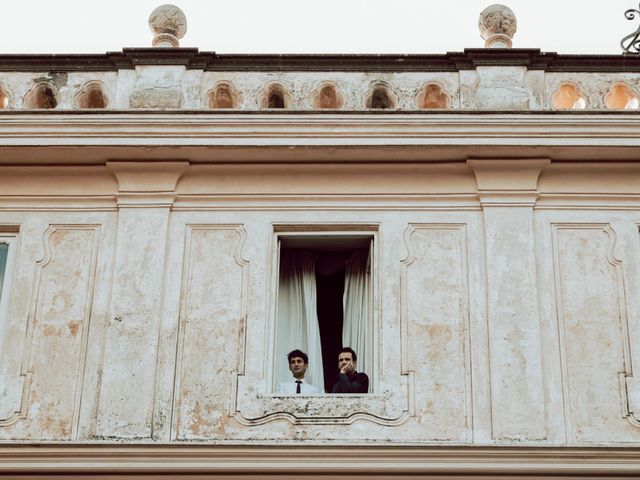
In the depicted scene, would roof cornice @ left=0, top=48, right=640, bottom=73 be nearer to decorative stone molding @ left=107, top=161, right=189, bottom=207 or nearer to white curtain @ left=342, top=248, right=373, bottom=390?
decorative stone molding @ left=107, top=161, right=189, bottom=207

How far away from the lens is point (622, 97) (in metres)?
14.2

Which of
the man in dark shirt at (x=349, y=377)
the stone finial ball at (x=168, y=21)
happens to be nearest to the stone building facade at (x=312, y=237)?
the man in dark shirt at (x=349, y=377)

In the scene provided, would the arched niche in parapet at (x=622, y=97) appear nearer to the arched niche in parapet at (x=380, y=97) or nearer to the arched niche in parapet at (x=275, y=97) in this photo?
the arched niche in parapet at (x=380, y=97)

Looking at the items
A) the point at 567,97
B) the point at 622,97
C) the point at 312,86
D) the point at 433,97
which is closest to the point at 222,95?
the point at 312,86

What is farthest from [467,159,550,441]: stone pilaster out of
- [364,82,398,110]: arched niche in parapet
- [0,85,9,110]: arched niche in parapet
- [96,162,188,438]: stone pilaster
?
[0,85,9,110]: arched niche in parapet

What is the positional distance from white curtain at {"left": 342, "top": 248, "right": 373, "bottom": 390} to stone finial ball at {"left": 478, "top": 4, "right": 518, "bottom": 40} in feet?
9.99

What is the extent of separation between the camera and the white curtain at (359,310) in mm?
13391

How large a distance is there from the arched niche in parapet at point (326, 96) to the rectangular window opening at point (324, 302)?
1.57 meters

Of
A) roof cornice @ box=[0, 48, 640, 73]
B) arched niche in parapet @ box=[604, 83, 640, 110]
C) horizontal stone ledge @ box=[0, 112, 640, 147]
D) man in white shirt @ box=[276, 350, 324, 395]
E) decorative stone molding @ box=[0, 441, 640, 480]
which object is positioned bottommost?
decorative stone molding @ box=[0, 441, 640, 480]

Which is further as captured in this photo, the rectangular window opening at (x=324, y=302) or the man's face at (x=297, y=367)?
the rectangular window opening at (x=324, y=302)

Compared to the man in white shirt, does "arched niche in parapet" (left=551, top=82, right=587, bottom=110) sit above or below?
above

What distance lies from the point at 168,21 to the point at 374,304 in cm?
425

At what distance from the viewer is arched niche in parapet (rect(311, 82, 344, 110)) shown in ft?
46.8

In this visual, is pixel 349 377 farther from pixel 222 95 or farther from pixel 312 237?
pixel 222 95
